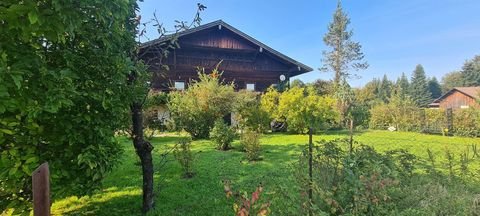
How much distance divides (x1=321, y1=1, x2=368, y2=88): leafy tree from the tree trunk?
119ft

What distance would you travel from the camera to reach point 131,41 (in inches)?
146

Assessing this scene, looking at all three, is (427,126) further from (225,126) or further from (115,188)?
(115,188)

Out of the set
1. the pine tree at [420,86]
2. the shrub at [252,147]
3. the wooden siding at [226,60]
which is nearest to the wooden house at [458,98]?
the pine tree at [420,86]

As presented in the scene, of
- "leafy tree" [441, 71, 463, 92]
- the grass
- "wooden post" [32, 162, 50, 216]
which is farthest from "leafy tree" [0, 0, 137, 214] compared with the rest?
"leafy tree" [441, 71, 463, 92]

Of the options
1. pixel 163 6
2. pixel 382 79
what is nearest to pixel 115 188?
pixel 163 6

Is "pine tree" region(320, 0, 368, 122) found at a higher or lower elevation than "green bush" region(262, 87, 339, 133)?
higher

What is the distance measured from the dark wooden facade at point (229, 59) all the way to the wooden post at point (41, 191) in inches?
642

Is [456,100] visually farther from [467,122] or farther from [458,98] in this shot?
[467,122]

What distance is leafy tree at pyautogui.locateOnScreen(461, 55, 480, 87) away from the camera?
193 ft

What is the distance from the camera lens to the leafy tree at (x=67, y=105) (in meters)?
2.56

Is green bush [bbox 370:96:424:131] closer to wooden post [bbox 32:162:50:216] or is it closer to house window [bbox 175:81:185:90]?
house window [bbox 175:81:185:90]

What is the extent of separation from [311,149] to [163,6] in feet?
10.4

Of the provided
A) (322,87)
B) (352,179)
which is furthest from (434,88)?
(352,179)

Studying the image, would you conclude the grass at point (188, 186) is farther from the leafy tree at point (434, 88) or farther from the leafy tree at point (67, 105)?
the leafy tree at point (434, 88)
